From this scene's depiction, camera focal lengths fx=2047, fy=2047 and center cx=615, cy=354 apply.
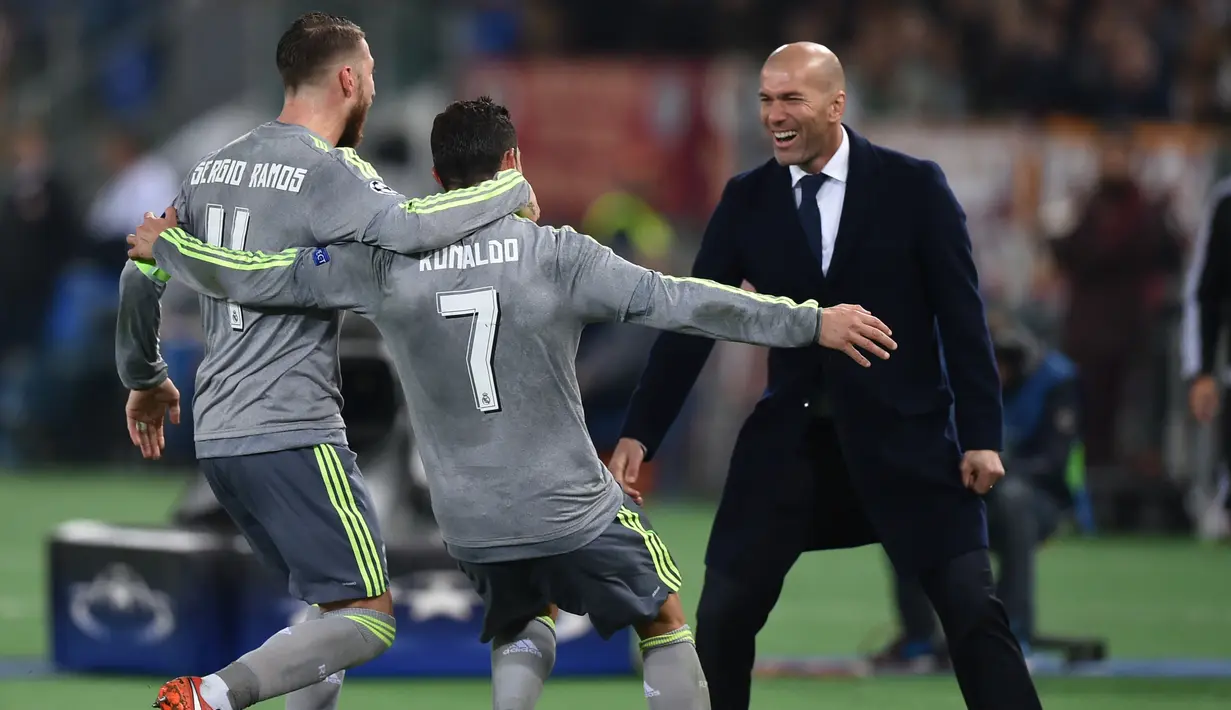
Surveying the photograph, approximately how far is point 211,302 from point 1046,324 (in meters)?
9.80

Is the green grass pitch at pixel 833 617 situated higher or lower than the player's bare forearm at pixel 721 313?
lower

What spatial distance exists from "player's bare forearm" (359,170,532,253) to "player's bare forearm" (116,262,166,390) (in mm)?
876

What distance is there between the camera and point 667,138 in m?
16.0

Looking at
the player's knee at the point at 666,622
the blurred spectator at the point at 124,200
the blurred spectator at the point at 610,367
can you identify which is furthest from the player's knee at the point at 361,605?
the blurred spectator at the point at 124,200

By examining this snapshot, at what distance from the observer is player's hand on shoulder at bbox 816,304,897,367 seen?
5.22 metres

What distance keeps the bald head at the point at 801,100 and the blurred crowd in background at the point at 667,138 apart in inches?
312

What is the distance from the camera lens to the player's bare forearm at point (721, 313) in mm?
5230

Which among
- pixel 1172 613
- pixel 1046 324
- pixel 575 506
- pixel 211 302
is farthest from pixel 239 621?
pixel 1046 324

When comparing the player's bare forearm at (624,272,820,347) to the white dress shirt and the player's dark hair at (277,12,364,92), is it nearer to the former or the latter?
the white dress shirt

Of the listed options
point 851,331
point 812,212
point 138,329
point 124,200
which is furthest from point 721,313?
point 124,200

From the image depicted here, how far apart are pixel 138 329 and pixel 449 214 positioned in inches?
47.3

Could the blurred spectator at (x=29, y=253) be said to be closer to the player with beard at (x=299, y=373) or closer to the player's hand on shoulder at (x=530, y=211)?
the player with beard at (x=299, y=373)

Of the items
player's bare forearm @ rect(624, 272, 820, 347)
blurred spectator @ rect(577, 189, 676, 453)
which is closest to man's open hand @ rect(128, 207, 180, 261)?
player's bare forearm @ rect(624, 272, 820, 347)

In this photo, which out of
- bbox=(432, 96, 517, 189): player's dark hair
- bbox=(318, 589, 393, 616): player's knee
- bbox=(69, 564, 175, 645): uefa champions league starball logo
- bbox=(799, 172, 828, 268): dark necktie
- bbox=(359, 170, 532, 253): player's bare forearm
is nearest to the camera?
bbox=(359, 170, 532, 253): player's bare forearm
